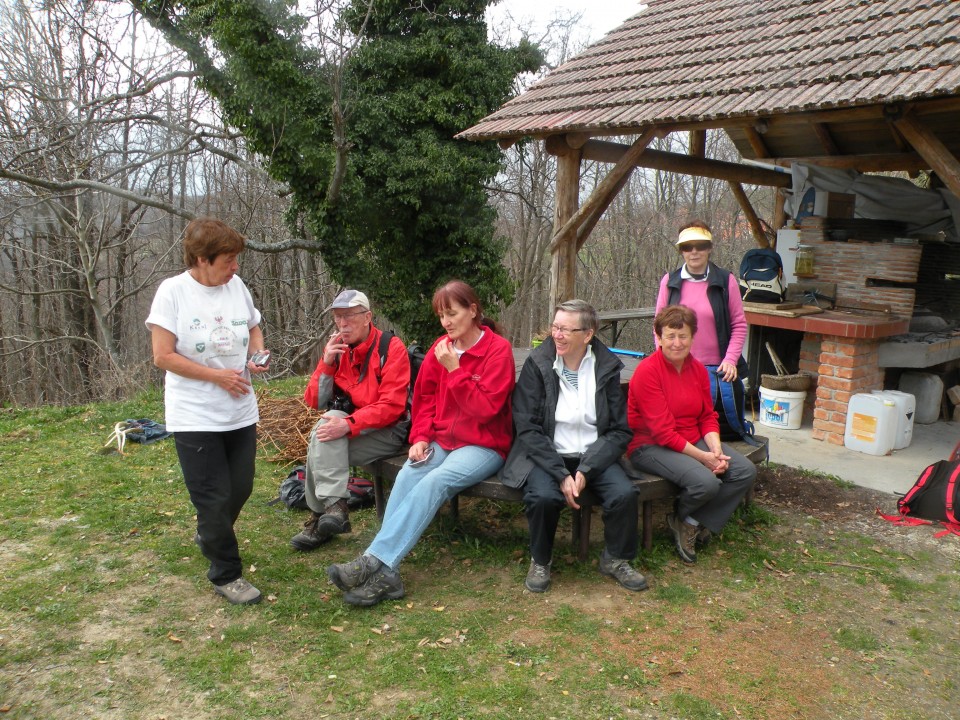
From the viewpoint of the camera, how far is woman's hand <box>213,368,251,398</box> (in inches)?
125

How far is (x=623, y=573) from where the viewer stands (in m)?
3.61

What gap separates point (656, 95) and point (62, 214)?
14.7 m

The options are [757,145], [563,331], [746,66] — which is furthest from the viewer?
[757,145]

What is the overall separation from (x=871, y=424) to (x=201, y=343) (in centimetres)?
511

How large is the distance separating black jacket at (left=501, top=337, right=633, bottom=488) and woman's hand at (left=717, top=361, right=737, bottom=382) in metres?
0.83

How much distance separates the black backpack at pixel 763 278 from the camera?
270 inches

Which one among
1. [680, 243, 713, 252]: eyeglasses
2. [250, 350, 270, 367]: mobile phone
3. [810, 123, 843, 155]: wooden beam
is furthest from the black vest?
[810, 123, 843, 155]: wooden beam

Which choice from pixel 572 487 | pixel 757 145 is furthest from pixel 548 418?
pixel 757 145

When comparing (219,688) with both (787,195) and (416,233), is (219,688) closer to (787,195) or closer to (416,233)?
(787,195)

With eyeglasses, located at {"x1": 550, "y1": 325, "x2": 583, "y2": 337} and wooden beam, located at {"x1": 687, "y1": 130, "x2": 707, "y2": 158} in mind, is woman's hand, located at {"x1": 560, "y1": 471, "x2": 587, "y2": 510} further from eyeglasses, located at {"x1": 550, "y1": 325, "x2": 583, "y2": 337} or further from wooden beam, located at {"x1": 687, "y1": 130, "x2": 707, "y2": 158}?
wooden beam, located at {"x1": 687, "y1": 130, "x2": 707, "y2": 158}

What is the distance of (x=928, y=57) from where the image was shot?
476cm

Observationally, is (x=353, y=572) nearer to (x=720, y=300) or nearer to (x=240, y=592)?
(x=240, y=592)

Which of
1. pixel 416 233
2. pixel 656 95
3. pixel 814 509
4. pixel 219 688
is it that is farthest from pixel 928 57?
pixel 416 233

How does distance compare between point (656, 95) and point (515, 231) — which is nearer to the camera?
point (656, 95)
